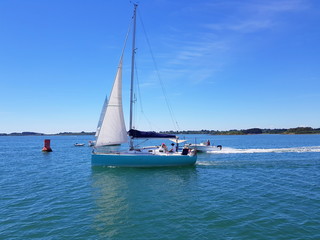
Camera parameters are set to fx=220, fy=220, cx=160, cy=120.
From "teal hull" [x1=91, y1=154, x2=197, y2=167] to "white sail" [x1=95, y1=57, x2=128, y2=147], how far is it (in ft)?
5.19

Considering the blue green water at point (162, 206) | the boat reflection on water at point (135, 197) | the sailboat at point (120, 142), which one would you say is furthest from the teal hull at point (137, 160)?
the blue green water at point (162, 206)

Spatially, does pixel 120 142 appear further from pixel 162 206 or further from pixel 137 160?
pixel 162 206

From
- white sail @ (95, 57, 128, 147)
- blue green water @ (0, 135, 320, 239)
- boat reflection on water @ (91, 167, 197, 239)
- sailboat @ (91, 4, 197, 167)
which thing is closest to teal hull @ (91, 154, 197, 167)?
sailboat @ (91, 4, 197, 167)

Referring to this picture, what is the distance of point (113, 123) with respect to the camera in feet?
81.6

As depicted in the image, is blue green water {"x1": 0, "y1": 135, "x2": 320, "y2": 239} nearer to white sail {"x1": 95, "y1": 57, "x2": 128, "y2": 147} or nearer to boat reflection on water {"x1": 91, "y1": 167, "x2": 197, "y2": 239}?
boat reflection on water {"x1": 91, "y1": 167, "x2": 197, "y2": 239}

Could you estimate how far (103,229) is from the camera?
973cm

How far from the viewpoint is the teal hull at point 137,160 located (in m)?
24.4

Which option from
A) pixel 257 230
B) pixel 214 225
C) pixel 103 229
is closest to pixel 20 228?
pixel 103 229

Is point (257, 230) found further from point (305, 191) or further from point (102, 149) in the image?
point (102, 149)

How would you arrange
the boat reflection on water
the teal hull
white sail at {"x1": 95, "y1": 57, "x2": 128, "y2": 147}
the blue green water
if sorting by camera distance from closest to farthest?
the blue green water, the boat reflection on water, the teal hull, white sail at {"x1": 95, "y1": 57, "x2": 128, "y2": 147}

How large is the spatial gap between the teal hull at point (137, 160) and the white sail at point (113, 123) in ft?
5.19

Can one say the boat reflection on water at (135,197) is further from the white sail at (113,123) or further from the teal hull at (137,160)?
the white sail at (113,123)

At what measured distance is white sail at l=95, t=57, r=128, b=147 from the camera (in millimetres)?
24812

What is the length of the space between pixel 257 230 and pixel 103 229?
6.70 meters
